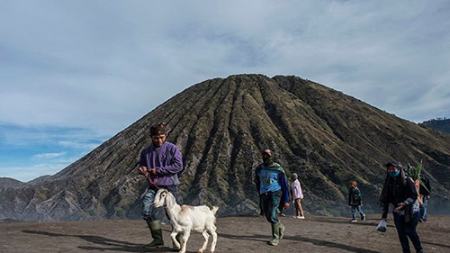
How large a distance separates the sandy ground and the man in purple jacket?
Result: 0.83 m

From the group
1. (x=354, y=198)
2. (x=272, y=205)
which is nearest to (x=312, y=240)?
(x=272, y=205)

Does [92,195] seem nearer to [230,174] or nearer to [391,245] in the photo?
[230,174]

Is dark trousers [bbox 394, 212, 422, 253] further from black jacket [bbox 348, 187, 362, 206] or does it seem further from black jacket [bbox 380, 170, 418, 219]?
black jacket [bbox 348, 187, 362, 206]

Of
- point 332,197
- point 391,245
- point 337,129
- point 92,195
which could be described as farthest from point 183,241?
point 337,129

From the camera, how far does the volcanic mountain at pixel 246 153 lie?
2901 inches

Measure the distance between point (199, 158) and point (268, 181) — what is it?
70.3m

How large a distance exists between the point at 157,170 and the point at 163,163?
0.80 ft

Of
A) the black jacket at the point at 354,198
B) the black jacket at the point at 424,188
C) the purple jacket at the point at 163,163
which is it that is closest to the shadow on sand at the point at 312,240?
the purple jacket at the point at 163,163

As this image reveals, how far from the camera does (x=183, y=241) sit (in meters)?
9.58

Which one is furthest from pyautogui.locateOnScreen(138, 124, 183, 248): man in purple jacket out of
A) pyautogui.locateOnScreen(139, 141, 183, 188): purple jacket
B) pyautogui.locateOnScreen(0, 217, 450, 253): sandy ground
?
pyautogui.locateOnScreen(0, 217, 450, 253): sandy ground

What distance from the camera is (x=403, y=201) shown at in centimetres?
1069

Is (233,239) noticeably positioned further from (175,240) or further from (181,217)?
(181,217)

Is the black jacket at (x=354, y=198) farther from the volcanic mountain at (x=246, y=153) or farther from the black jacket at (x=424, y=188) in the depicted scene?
the volcanic mountain at (x=246, y=153)

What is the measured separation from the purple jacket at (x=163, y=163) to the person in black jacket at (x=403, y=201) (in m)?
4.40
